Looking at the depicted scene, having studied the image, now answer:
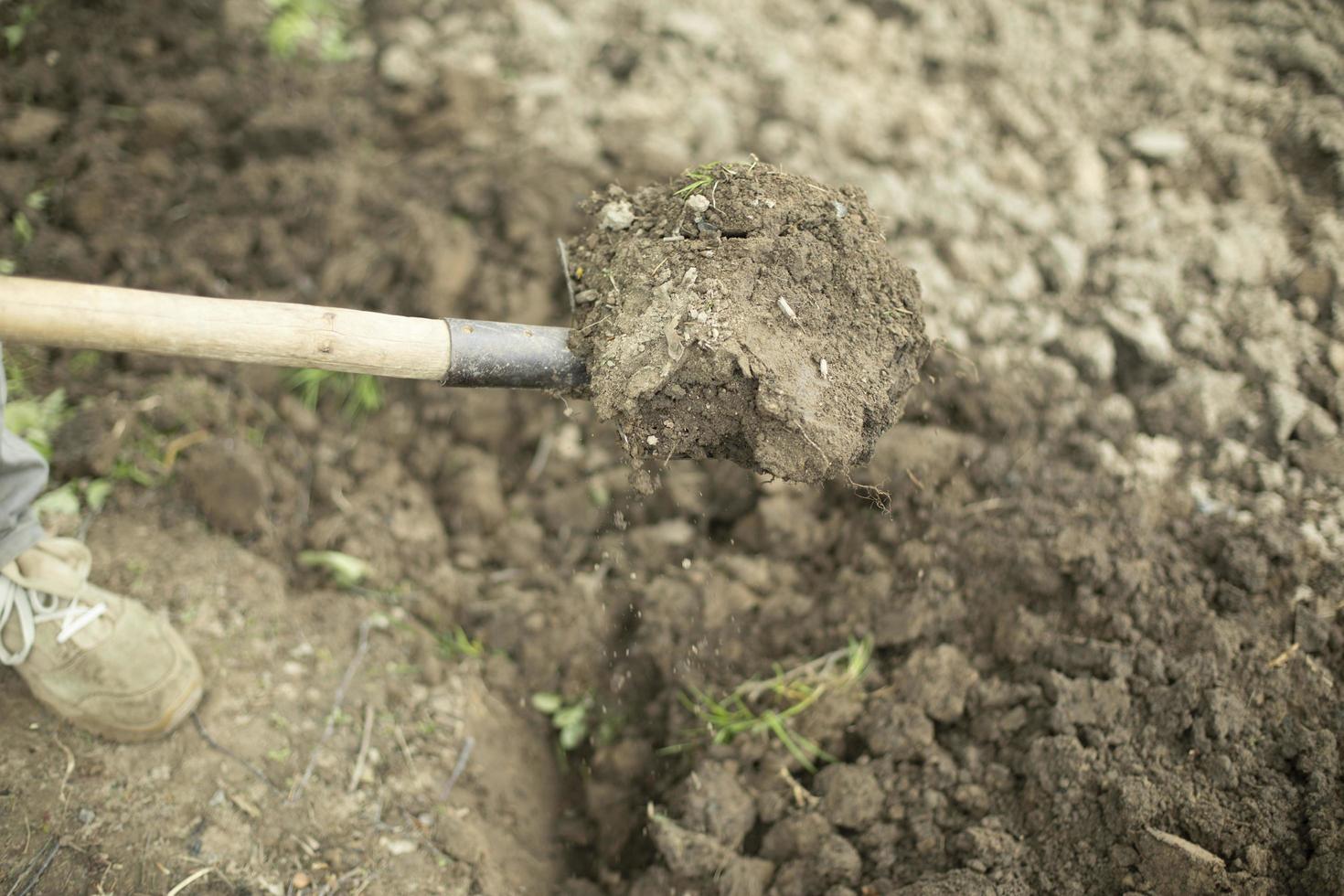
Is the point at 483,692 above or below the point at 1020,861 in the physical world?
below

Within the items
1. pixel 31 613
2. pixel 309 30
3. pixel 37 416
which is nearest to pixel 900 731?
pixel 31 613

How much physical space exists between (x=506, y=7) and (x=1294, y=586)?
3399 millimetres

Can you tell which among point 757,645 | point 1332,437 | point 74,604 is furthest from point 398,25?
point 1332,437

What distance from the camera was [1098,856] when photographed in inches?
80.7

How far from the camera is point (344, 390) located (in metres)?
3.03

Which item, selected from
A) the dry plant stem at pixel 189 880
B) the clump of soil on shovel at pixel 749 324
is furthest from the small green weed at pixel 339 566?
the clump of soil on shovel at pixel 749 324

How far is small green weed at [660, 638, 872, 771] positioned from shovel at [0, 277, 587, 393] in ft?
3.50

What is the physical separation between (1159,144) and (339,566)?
327 centimetres

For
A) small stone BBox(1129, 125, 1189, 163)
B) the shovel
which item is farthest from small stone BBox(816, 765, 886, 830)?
small stone BBox(1129, 125, 1189, 163)

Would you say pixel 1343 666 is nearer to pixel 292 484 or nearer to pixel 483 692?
pixel 483 692

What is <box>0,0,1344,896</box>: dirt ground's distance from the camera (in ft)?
7.18

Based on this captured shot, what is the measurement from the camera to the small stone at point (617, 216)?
216 centimetres

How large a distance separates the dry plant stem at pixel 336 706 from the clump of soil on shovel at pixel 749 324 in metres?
1.14

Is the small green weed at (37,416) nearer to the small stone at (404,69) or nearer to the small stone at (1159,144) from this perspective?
the small stone at (404,69)
